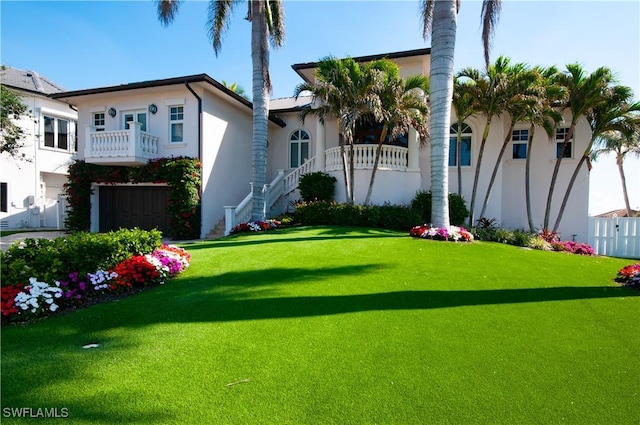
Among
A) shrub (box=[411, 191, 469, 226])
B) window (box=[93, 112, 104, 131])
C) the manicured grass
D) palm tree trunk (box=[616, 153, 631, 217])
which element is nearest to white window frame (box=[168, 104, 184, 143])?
window (box=[93, 112, 104, 131])

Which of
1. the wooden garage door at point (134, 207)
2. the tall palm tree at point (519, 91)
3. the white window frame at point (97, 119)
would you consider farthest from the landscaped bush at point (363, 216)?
the white window frame at point (97, 119)

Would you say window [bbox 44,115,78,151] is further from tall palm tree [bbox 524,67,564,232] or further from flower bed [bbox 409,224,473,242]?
tall palm tree [bbox 524,67,564,232]

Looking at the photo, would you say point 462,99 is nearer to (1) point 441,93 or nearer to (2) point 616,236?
(1) point 441,93

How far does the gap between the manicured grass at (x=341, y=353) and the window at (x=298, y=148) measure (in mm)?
13413

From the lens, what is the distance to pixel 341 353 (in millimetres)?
3594

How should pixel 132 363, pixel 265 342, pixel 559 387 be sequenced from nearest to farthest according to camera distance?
1. pixel 559 387
2. pixel 132 363
3. pixel 265 342

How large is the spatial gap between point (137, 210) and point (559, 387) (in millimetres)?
17040

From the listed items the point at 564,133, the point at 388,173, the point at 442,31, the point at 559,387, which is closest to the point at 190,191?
the point at 388,173

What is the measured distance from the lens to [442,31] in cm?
987

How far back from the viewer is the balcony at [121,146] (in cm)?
1430

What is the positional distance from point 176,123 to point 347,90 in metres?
7.98

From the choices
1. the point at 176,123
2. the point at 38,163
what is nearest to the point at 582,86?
the point at 176,123

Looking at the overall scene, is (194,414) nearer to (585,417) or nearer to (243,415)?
(243,415)

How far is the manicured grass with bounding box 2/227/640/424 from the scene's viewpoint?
2.73m
